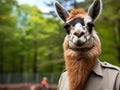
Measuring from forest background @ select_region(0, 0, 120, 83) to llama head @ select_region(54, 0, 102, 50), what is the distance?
28474mm

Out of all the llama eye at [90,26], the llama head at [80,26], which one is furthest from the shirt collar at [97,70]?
the llama eye at [90,26]

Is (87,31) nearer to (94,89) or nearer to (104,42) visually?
(94,89)

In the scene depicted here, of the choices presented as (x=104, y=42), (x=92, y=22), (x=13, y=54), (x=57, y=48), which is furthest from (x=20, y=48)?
(x=92, y=22)

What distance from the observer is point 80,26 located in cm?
402

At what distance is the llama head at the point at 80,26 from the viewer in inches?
154

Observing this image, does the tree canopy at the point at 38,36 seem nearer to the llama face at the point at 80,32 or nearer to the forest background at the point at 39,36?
the forest background at the point at 39,36

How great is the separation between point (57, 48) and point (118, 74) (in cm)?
3866

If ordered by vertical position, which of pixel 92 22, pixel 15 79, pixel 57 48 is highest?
pixel 92 22

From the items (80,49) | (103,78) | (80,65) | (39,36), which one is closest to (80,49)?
(80,49)

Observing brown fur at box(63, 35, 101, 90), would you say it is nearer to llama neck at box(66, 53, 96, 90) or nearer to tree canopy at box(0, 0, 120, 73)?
llama neck at box(66, 53, 96, 90)

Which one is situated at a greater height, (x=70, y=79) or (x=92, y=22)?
(x=92, y=22)

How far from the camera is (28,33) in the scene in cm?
5484

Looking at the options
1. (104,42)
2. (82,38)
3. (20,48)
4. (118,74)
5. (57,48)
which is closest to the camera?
(82,38)

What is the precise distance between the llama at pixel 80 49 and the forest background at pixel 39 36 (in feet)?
93.8
